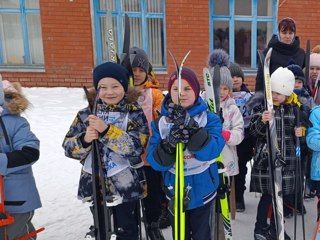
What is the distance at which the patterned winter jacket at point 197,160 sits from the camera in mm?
2430

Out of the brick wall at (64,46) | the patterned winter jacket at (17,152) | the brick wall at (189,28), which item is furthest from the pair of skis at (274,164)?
the brick wall at (64,46)

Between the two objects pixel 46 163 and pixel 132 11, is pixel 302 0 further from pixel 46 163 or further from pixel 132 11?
pixel 46 163

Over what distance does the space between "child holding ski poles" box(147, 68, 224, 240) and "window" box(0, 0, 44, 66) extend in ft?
25.2

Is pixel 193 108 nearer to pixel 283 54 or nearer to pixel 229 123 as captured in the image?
pixel 229 123

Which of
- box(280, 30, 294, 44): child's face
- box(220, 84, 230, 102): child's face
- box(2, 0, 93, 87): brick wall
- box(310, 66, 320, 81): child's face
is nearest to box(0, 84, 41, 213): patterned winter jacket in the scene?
box(220, 84, 230, 102): child's face

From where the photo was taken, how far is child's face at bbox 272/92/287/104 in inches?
117

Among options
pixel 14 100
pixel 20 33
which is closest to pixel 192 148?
pixel 14 100

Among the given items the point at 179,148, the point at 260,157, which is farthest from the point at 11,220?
the point at 260,157

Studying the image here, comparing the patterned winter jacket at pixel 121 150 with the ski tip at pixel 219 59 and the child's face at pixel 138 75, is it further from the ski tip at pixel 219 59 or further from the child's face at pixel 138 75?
the ski tip at pixel 219 59

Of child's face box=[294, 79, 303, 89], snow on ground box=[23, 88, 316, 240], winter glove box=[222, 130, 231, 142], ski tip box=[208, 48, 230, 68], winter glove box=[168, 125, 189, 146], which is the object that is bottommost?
snow on ground box=[23, 88, 316, 240]

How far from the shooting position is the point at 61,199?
4.26m

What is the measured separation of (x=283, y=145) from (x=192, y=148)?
1072 mm

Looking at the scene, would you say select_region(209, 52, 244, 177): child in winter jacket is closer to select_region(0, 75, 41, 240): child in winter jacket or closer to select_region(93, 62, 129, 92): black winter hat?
select_region(93, 62, 129, 92): black winter hat

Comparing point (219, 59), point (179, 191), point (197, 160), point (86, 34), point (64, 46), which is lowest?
point (179, 191)
